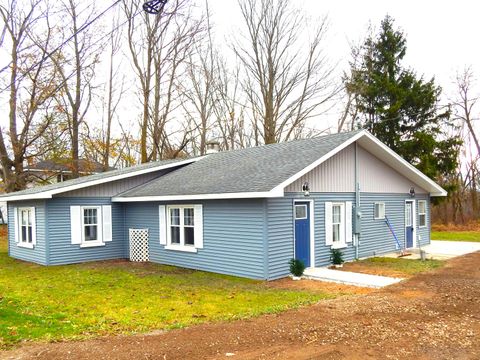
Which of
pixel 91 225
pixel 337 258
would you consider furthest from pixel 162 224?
pixel 337 258

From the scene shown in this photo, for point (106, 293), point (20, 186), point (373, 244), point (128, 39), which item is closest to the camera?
point (106, 293)

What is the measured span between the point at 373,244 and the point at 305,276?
468 centimetres

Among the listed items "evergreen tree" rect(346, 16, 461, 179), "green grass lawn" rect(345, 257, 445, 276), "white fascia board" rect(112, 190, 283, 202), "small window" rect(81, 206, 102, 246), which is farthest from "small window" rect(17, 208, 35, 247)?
"evergreen tree" rect(346, 16, 461, 179)

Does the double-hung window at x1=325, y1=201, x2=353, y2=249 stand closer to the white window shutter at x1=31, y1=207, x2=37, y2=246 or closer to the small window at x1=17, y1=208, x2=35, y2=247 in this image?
the white window shutter at x1=31, y1=207, x2=37, y2=246

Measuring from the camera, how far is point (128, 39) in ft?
94.0

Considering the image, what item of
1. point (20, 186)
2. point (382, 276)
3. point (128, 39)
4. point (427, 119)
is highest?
point (128, 39)

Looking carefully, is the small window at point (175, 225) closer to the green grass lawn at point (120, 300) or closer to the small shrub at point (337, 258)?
the green grass lawn at point (120, 300)

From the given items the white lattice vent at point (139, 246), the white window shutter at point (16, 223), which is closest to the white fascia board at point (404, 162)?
the white lattice vent at point (139, 246)

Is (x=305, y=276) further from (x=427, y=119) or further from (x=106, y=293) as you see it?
(x=427, y=119)

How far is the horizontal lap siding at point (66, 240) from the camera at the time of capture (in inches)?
538

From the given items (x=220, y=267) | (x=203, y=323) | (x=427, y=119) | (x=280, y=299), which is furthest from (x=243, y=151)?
(x=427, y=119)

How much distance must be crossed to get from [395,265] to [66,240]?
10631 mm

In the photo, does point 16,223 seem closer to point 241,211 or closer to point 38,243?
point 38,243

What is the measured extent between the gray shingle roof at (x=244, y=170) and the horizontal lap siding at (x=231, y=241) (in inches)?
19.2
